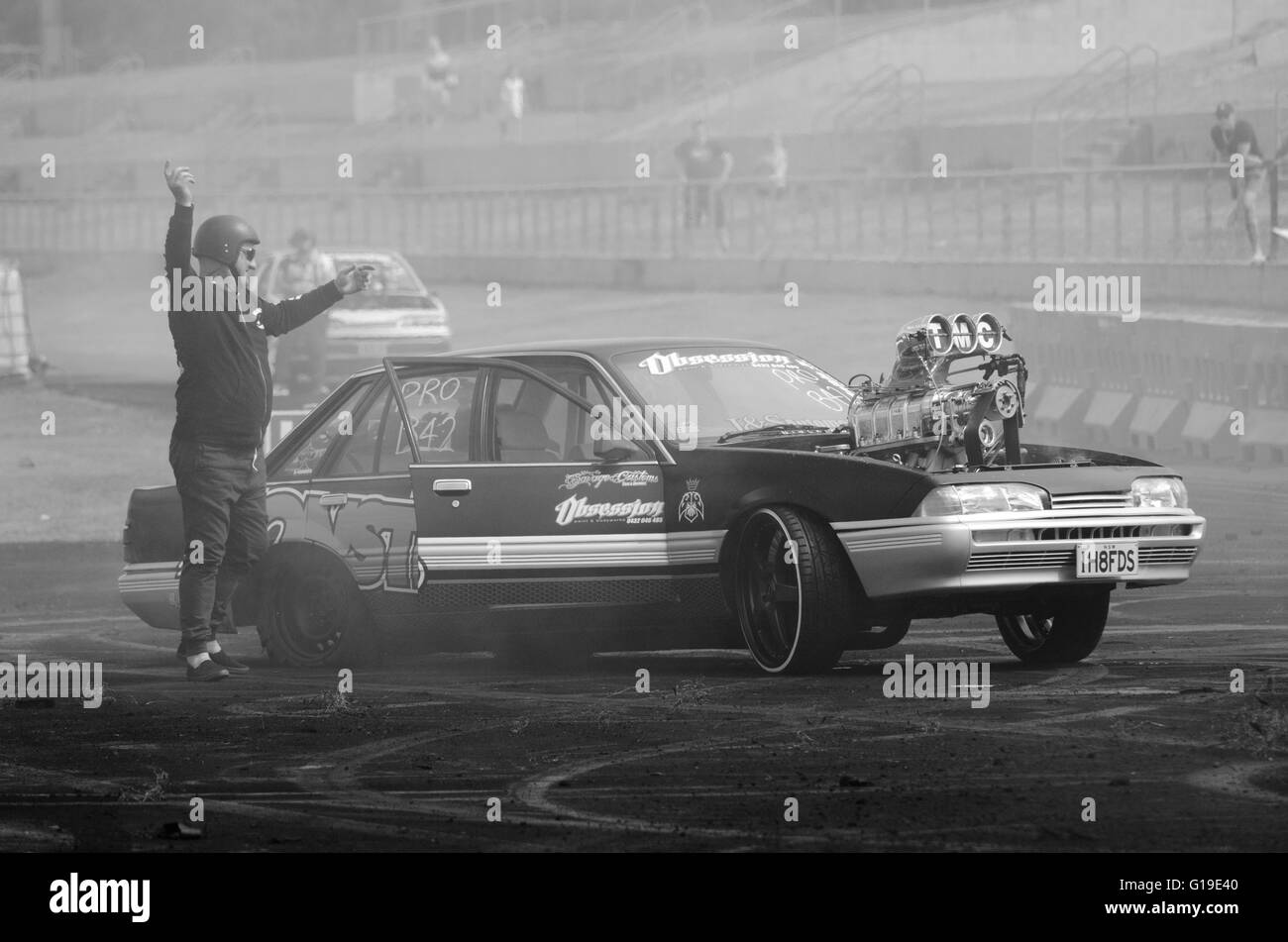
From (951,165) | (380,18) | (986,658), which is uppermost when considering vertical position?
(380,18)

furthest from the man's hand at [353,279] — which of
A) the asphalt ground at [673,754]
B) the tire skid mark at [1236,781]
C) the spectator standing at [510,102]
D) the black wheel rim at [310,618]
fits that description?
the spectator standing at [510,102]

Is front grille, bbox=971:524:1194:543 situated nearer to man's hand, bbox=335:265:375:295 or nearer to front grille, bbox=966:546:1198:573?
front grille, bbox=966:546:1198:573

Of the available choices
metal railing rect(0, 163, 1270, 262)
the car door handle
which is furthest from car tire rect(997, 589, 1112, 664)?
metal railing rect(0, 163, 1270, 262)

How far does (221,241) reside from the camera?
391 inches

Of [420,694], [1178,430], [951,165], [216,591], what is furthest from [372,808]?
[951,165]

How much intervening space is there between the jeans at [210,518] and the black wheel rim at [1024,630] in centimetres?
316

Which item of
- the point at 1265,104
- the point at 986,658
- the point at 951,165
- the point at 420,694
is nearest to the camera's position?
the point at 420,694

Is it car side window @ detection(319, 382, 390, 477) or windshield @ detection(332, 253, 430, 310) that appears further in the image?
windshield @ detection(332, 253, 430, 310)

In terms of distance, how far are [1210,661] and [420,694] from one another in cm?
310

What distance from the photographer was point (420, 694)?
920 centimetres

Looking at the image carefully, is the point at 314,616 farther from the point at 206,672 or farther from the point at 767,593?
the point at 767,593

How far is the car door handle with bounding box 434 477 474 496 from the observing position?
383 inches

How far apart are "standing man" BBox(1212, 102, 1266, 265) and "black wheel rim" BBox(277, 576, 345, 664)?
13.4 metres
